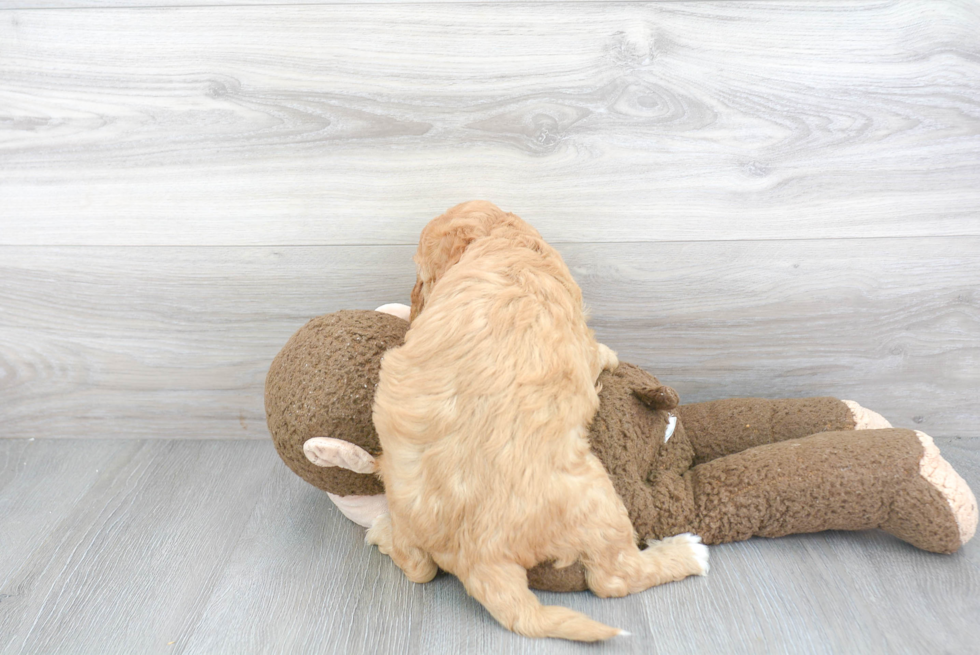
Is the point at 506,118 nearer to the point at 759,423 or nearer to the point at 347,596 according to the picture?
the point at 759,423

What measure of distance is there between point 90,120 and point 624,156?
92 cm

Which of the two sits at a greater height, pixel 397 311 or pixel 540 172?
pixel 540 172

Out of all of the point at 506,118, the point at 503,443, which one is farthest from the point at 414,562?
→ the point at 506,118

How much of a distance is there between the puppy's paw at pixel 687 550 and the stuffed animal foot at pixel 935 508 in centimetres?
27

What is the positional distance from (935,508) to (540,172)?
30.4 inches

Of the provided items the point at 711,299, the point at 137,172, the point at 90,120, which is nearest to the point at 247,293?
the point at 137,172

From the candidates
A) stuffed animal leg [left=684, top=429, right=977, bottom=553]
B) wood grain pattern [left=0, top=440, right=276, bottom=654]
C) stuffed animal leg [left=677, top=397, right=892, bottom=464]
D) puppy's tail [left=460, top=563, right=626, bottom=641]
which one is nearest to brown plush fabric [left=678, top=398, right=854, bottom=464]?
stuffed animal leg [left=677, top=397, right=892, bottom=464]

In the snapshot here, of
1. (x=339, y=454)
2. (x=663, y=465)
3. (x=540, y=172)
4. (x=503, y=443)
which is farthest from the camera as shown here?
(x=540, y=172)

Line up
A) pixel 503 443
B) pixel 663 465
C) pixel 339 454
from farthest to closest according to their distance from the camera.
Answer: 1. pixel 663 465
2. pixel 339 454
3. pixel 503 443

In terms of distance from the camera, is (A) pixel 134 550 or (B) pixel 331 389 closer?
(B) pixel 331 389

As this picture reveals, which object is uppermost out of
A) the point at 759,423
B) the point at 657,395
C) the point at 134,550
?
the point at 657,395

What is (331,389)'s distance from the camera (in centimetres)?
95

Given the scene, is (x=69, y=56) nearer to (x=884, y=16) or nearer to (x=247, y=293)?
(x=247, y=293)

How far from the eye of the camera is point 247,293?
1254 millimetres
